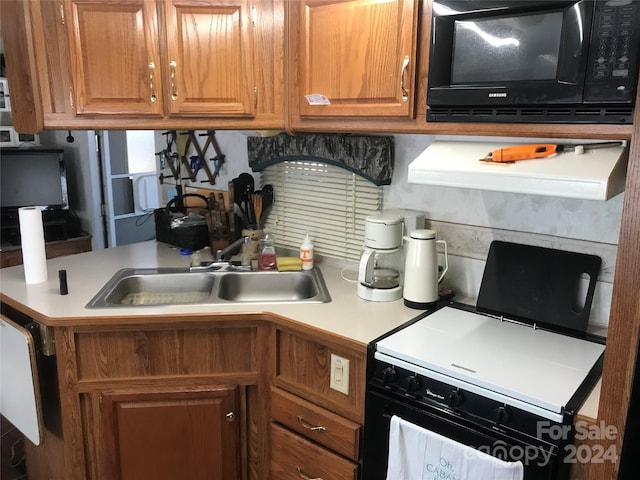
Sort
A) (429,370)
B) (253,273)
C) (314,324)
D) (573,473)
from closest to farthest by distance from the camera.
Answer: (573,473) < (429,370) < (314,324) < (253,273)

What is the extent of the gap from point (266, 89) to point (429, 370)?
1.17m

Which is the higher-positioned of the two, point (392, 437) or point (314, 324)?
point (314, 324)

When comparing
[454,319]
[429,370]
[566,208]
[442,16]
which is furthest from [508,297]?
[442,16]

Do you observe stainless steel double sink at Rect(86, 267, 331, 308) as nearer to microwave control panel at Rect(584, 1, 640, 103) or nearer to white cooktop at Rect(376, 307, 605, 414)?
white cooktop at Rect(376, 307, 605, 414)

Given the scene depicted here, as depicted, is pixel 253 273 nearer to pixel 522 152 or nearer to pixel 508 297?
pixel 508 297

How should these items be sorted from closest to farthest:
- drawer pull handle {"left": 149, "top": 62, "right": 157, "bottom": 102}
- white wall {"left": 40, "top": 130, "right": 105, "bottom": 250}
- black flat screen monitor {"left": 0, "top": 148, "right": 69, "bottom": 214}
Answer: drawer pull handle {"left": 149, "top": 62, "right": 157, "bottom": 102}
black flat screen monitor {"left": 0, "top": 148, "right": 69, "bottom": 214}
white wall {"left": 40, "top": 130, "right": 105, "bottom": 250}

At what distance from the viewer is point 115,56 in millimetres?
1865

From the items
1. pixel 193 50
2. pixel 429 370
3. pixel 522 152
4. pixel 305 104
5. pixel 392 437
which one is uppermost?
pixel 193 50

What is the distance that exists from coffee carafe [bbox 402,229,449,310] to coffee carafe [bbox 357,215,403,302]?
0.09 m

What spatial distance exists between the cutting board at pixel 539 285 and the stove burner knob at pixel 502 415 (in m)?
0.47

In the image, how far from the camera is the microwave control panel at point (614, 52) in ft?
3.79

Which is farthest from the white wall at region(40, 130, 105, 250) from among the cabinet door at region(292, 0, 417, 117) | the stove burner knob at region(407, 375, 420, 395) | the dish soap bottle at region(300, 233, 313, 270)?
the stove burner knob at region(407, 375, 420, 395)

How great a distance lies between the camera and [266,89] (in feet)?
6.37

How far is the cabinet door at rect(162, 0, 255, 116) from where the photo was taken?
186 cm
